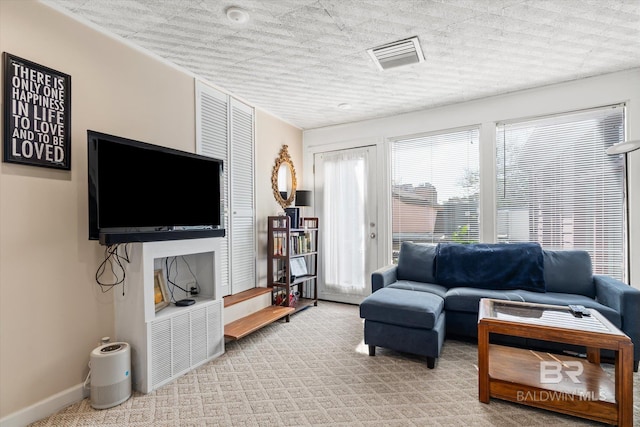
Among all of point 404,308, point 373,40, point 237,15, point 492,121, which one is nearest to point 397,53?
→ point 373,40

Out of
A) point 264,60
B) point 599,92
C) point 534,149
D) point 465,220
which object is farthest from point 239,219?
point 599,92

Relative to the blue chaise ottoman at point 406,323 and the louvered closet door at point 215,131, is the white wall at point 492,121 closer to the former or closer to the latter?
the blue chaise ottoman at point 406,323

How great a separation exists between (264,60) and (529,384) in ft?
10.3

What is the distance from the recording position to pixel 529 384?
76.9 inches

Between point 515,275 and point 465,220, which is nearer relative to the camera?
point 515,275

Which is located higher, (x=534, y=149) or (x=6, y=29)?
(x=6, y=29)

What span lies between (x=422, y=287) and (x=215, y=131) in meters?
2.70

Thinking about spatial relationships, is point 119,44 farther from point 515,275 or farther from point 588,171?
point 588,171

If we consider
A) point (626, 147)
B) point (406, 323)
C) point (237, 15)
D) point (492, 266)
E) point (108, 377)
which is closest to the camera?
point (108, 377)

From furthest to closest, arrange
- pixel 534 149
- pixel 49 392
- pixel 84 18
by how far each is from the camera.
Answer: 1. pixel 534 149
2. pixel 84 18
3. pixel 49 392

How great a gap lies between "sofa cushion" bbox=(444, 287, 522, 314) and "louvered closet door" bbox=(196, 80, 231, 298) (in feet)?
7.34

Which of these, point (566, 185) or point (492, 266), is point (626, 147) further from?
point (492, 266)

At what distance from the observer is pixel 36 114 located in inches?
73.9

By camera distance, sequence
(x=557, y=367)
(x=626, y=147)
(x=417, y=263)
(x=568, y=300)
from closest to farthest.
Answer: (x=557, y=367)
(x=626, y=147)
(x=568, y=300)
(x=417, y=263)
